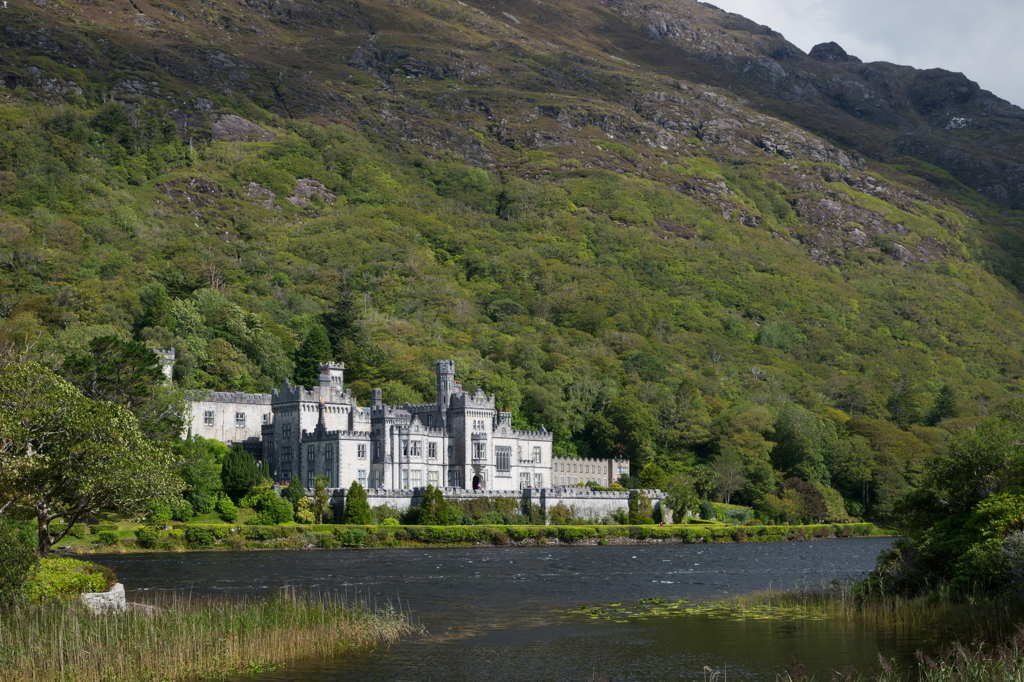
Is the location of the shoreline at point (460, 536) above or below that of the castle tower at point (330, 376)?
below

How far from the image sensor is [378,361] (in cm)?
13462

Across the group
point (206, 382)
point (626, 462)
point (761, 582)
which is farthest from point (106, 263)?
point (761, 582)

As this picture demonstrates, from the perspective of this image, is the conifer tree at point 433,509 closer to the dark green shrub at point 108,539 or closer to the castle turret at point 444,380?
the castle turret at point 444,380

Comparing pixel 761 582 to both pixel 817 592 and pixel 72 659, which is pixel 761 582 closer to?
pixel 817 592

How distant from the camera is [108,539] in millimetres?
71438

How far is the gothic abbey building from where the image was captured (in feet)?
338

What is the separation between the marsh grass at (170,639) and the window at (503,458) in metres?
73.8

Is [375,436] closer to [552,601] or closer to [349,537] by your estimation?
[349,537]

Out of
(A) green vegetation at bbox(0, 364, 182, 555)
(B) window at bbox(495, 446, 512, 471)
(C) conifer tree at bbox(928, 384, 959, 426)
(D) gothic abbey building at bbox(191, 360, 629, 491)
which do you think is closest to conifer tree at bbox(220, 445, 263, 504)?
(D) gothic abbey building at bbox(191, 360, 629, 491)

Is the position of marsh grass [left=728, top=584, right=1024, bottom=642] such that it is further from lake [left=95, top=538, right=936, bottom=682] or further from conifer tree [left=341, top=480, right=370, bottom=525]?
conifer tree [left=341, top=480, right=370, bottom=525]

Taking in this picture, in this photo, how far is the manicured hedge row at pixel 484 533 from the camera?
80312 millimetres

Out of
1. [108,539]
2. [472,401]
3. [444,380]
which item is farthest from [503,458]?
[108,539]

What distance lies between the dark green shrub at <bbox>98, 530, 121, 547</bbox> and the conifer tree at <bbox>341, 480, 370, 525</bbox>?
2085cm

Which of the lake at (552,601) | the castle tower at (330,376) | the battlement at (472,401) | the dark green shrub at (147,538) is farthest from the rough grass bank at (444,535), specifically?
the castle tower at (330,376)
